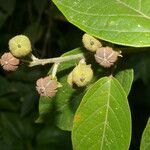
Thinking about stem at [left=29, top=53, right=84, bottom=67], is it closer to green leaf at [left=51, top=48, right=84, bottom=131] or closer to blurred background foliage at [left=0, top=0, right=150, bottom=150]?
green leaf at [left=51, top=48, right=84, bottom=131]

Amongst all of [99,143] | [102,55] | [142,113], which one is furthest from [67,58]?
[142,113]

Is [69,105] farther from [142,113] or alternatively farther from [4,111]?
[142,113]

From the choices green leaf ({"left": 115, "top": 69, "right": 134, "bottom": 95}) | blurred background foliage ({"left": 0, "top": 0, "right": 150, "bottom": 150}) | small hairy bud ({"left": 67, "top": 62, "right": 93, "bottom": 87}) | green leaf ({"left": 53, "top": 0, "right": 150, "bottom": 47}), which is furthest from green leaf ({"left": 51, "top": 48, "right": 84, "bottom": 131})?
blurred background foliage ({"left": 0, "top": 0, "right": 150, "bottom": 150})

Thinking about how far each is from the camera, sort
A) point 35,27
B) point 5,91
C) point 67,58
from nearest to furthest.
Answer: point 67,58 < point 5,91 < point 35,27

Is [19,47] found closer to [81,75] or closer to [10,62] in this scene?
[10,62]

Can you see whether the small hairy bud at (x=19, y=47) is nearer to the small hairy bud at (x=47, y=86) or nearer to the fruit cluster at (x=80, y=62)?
the fruit cluster at (x=80, y=62)

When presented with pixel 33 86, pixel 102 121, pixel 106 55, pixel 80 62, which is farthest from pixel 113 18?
pixel 33 86
